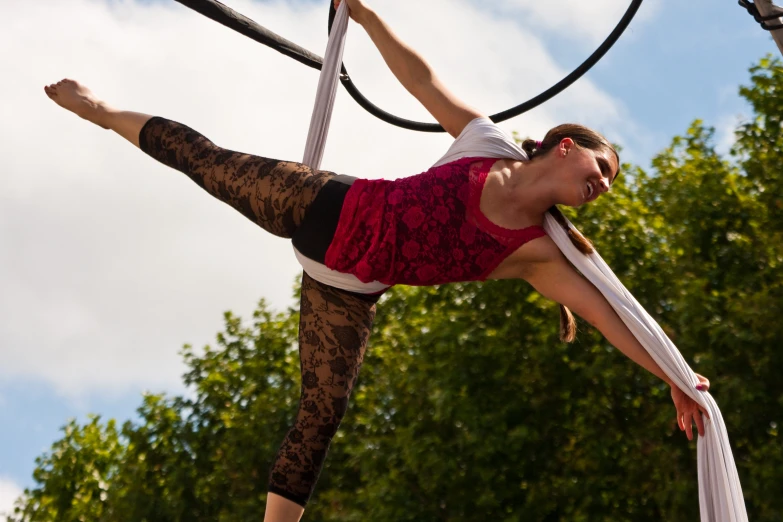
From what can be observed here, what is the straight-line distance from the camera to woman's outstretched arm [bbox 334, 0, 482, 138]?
154 inches

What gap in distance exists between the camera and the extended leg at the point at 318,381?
12.2 feet

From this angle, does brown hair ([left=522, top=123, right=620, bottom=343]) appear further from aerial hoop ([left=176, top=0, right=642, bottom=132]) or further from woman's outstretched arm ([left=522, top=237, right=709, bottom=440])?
aerial hoop ([left=176, top=0, right=642, bottom=132])

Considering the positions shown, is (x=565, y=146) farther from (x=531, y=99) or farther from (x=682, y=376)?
(x=531, y=99)

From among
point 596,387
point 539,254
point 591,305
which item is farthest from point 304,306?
point 596,387

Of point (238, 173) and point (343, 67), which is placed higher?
point (343, 67)

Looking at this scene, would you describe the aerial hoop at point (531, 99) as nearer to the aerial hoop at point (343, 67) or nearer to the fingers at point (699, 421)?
the aerial hoop at point (343, 67)

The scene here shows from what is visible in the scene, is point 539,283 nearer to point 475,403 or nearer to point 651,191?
point 475,403

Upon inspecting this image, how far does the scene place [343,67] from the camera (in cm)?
489

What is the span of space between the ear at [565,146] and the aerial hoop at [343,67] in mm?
960

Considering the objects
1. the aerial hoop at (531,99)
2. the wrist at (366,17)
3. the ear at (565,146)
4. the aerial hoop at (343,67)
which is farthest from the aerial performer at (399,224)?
the aerial hoop at (531,99)

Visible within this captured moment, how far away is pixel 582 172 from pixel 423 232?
556 mm

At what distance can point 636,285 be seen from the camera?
39.9 ft

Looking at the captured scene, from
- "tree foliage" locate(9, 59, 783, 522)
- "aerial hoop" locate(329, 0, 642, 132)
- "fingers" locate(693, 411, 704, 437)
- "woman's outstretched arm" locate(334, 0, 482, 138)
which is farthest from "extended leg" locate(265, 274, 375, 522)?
"tree foliage" locate(9, 59, 783, 522)

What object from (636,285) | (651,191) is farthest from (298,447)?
(651,191)
